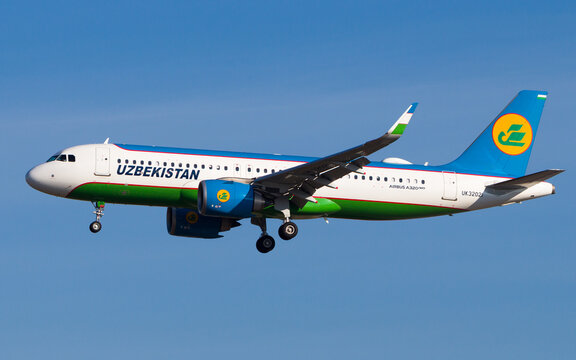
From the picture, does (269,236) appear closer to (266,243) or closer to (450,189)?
(266,243)

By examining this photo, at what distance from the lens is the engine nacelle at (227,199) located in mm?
44219

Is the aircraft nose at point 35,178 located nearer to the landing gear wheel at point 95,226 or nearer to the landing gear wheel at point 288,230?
the landing gear wheel at point 95,226

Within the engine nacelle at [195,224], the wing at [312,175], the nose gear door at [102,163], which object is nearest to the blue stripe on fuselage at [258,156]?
the nose gear door at [102,163]

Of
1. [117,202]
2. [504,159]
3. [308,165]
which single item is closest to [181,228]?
[117,202]


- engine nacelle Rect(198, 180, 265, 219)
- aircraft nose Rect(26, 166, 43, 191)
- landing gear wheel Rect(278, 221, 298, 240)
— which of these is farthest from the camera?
landing gear wheel Rect(278, 221, 298, 240)

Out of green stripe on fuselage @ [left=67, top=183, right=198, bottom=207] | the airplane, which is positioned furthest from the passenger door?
green stripe on fuselage @ [left=67, top=183, right=198, bottom=207]

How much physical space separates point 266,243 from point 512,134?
1458 centimetres

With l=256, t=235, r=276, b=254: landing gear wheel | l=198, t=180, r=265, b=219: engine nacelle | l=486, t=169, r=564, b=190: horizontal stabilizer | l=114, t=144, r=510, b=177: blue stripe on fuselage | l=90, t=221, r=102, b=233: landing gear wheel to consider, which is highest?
l=114, t=144, r=510, b=177: blue stripe on fuselage

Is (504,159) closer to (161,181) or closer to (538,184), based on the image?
(538,184)

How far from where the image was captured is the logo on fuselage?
44.3 meters

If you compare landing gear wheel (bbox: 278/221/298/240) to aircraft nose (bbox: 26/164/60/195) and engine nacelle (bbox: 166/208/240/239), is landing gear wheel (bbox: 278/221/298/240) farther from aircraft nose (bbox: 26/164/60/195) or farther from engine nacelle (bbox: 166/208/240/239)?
aircraft nose (bbox: 26/164/60/195)

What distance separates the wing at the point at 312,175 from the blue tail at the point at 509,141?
26.9ft

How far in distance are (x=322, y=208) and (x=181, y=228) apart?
7.82 metres

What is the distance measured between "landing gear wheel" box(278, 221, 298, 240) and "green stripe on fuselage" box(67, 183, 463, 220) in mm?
665
